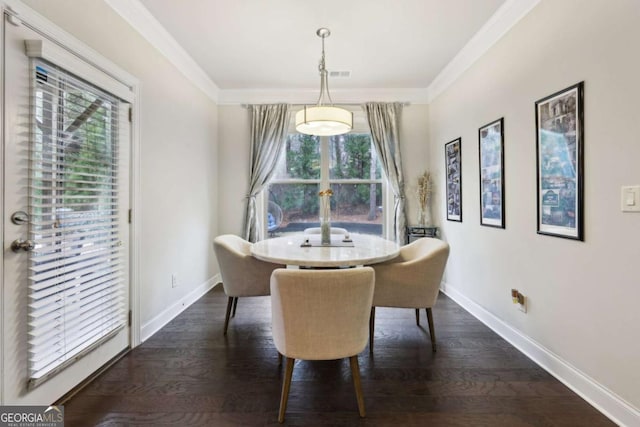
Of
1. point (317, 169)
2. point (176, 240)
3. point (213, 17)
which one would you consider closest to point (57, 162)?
point (176, 240)

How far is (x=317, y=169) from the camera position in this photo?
4.07 m

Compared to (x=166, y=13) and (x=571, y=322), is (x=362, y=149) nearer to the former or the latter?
(x=166, y=13)

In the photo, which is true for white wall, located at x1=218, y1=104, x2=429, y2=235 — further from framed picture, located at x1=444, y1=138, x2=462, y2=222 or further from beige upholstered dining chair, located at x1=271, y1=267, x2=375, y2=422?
beige upholstered dining chair, located at x1=271, y1=267, x2=375, y2=422

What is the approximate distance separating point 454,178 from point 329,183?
5.21ft

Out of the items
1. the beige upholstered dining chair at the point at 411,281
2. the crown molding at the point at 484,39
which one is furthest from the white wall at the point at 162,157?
the crown molding at the point at 484,39

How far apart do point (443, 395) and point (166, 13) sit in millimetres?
3344

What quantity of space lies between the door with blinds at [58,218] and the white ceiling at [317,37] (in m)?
0.96

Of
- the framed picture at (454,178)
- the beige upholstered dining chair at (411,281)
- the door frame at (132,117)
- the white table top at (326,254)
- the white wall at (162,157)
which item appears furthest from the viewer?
the framed picture at (454,178)

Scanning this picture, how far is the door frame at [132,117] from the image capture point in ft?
4.38

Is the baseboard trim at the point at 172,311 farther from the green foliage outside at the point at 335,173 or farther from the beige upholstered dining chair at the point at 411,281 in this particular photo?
the beige upholstered dining chair at the point at 411,281

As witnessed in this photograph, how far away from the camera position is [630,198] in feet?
4.58

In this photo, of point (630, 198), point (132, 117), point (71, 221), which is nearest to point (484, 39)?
point (630, 198)

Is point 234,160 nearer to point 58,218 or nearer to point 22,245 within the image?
point 58,218

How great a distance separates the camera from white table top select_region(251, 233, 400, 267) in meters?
1.78
